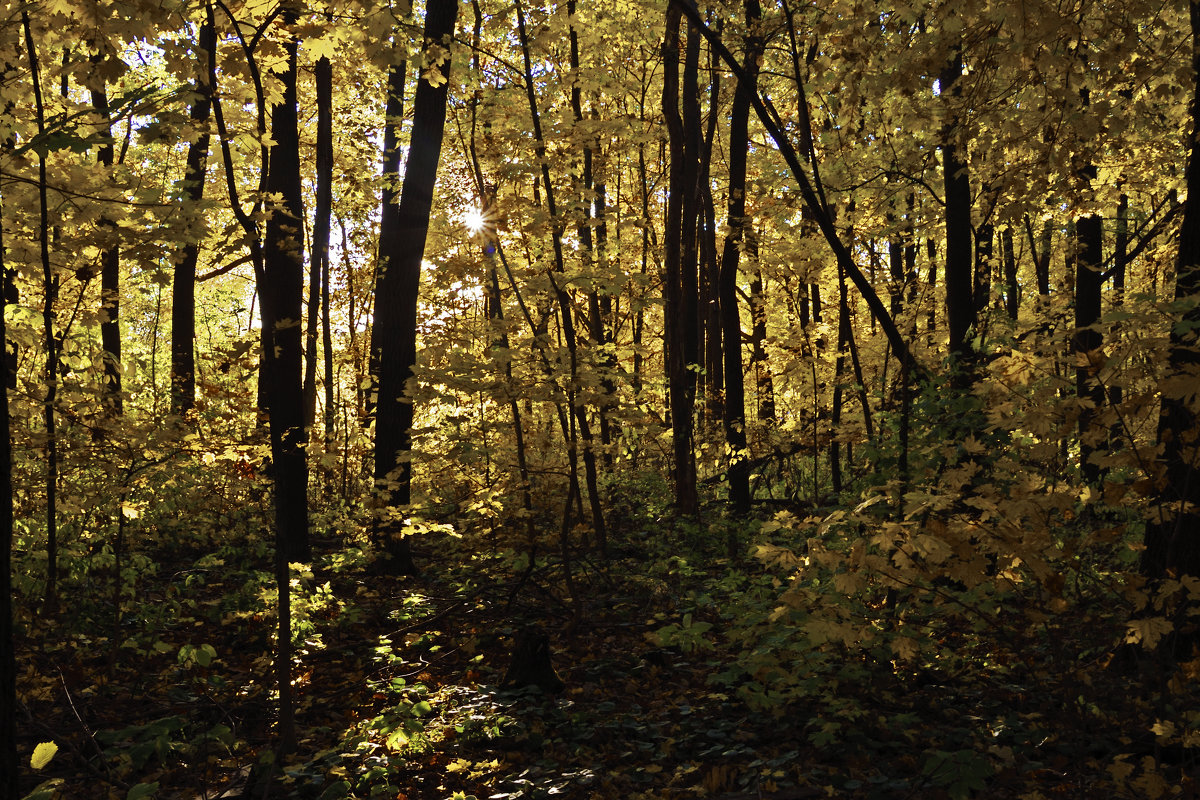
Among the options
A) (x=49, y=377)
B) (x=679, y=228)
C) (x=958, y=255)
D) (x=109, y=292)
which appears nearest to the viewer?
(x=49, y=377)

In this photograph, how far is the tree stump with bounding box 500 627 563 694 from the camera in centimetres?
579

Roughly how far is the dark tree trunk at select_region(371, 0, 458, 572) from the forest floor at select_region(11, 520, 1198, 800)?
205 cm

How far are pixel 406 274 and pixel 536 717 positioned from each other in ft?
17.4

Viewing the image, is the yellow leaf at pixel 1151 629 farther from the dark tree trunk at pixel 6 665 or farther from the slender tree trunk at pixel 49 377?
the slender tree trunk at pixel 49 377

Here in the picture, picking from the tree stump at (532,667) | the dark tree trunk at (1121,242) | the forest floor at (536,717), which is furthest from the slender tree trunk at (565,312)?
the dark tree trunk at (1121,242)

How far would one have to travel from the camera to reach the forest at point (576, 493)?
398cm

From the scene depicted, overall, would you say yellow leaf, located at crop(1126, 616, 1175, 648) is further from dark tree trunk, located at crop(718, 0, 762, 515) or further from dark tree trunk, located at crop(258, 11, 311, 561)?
dark tree trunk, located at crop(718, 0, 762, 515)

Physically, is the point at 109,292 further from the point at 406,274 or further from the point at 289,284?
the point at 406,274

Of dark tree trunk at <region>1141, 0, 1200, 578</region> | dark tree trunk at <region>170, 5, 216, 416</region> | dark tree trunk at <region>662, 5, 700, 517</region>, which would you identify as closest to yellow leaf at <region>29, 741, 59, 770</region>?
dark tree trunk at <region>1141, 0, 1200, 578</region>

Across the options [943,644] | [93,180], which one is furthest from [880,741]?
[93,180]

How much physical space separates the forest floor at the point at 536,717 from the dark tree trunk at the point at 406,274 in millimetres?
2049

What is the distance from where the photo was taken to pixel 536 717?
5.29 meters

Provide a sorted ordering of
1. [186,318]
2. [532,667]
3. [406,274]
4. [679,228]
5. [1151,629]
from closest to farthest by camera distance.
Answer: [1151,629]
[532,667]
[406,274]
[679,228]
[186,318]

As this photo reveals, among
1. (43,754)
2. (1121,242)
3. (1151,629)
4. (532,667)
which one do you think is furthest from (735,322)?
(43,754)
